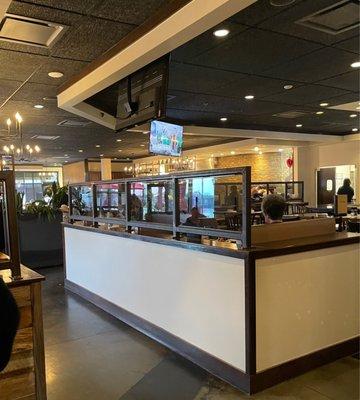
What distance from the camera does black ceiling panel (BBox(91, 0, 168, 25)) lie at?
3.08 m

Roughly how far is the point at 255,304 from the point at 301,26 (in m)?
2.60

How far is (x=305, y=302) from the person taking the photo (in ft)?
9.55

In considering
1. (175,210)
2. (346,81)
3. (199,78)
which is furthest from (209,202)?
(346,81)

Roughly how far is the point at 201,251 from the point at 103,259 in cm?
198

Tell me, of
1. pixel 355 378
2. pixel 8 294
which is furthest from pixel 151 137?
pixel 8 294

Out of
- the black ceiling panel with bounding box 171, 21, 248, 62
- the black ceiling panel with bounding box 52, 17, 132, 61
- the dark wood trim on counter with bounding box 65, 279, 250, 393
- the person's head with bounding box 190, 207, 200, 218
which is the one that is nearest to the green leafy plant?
the dark wood trim on counter with bounding box 65, 279, 250, 393

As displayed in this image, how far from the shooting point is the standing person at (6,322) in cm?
152

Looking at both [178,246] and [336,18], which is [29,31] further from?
[336,18]

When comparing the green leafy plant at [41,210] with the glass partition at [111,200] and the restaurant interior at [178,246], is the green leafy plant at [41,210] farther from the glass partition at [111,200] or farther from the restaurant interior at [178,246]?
the glass partition at [111,200]

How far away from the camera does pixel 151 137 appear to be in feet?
23.0

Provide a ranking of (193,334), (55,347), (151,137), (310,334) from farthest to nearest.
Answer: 1. (151,137)
2. (55,347)
3. (193,334)
4. (310,334)

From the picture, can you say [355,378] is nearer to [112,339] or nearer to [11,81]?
[112,339]

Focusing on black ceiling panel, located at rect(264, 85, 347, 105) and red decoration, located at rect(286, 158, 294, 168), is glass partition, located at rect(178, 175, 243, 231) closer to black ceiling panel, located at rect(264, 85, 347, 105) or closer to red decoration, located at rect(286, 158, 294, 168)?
black ceiling panel, located at rect(264, 85, 347, 105)

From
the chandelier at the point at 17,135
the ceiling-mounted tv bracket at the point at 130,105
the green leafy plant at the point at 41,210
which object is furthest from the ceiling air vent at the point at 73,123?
the ceiling-mounted tv bracket at the point at 130,105
